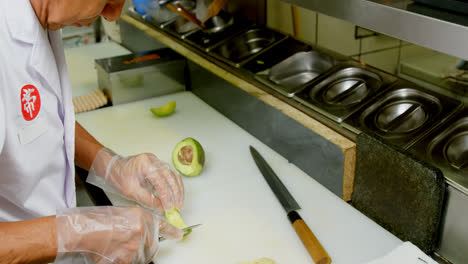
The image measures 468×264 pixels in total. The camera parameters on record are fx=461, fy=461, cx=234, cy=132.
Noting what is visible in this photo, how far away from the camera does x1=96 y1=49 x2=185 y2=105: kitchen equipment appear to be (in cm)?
219

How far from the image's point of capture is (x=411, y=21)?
0.95 meters

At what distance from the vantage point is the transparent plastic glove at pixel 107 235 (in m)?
1.08

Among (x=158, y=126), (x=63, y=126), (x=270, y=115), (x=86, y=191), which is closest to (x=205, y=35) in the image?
(x=158, y=126)

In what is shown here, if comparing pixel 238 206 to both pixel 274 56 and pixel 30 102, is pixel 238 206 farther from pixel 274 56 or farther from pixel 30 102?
pixel 274 56

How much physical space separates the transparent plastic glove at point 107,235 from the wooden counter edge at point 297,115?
59cm

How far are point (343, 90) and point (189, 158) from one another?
0.63 m

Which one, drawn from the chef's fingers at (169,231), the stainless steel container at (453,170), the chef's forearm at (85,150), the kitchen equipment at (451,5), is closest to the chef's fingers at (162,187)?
the chef's fingers at (169,231)

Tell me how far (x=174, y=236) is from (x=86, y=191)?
0.60 metres

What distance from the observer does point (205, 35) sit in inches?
92.9

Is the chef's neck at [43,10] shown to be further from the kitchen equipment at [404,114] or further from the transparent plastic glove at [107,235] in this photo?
the kitchen equipment at [404,114]

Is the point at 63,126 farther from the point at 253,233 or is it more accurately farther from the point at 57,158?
the point at 253,233

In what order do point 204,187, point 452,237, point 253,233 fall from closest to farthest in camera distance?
point 452,237 < point 253,233 < point 204,187

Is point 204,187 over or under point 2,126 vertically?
under

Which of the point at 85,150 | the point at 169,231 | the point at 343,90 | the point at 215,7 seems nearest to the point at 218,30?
the point at 215,7
